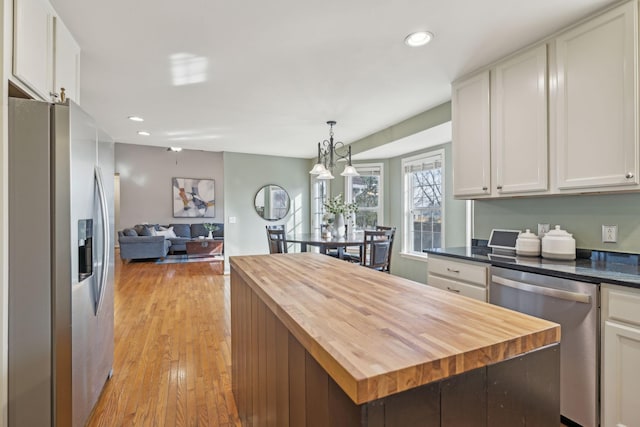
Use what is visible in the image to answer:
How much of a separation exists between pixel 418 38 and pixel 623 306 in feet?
6.27

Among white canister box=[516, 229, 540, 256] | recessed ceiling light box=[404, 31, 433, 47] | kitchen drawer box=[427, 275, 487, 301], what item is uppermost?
recessed ceiling light box=[404, 31, 433, 47]

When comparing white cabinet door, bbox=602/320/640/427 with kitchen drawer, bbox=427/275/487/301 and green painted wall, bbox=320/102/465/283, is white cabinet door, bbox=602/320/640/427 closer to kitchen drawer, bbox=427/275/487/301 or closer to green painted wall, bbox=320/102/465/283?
kitchen drawer, bbox=427/275/487/301

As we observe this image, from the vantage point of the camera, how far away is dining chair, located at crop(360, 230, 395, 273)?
133 inches

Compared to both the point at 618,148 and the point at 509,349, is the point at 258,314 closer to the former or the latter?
the point at 509,349

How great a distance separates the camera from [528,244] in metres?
2.29

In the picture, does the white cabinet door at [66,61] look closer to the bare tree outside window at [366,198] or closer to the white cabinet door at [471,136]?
the white cabinet door at [471,136]

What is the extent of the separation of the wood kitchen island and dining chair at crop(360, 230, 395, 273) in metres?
2.14

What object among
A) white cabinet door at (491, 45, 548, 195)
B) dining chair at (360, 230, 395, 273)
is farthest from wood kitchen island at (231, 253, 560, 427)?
dining chair at (360, 230, 395, 273)

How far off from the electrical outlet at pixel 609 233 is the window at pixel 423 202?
7.23ft

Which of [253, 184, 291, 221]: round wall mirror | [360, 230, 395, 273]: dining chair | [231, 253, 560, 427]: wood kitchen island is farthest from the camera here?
[253, 184, 291, 221]: round wall mirror

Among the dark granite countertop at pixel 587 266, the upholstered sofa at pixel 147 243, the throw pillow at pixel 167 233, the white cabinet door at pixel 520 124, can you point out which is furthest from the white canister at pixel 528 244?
the throw pillow at pixel 167 233

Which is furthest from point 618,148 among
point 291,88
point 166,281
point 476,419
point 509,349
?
point 166,281

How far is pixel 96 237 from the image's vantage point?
1.79 m

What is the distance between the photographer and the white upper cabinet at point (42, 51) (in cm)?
147
